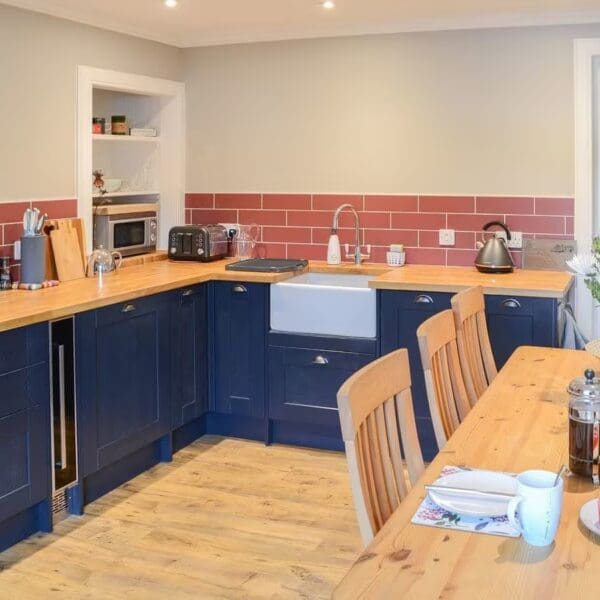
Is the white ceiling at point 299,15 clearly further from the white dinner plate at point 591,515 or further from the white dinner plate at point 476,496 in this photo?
the white dinner plate at point 591,515

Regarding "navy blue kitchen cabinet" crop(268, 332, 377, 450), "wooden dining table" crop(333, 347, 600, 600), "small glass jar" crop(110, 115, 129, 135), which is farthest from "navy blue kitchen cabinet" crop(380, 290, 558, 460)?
"wooden dining table" crop(333, 347, 600, 600)

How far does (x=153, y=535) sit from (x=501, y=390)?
5.20 ft

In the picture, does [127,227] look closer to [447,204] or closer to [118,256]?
[118,256]

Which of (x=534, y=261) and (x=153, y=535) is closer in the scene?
(x=153, y=535)

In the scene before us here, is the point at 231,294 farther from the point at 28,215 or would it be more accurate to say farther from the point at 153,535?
the point at 153,535

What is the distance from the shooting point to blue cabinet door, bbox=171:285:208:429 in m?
4.29

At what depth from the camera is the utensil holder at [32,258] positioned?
3865 millimetres

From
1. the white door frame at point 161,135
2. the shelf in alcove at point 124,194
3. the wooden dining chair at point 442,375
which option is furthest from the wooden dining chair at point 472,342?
the shelf in alcove at point 124,194

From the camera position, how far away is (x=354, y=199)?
4.93m

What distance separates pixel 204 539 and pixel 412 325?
144cm

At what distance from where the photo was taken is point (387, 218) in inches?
191

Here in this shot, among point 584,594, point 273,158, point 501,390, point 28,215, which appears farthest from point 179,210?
point 584,594

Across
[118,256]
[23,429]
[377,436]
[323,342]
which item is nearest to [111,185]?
[118,256]

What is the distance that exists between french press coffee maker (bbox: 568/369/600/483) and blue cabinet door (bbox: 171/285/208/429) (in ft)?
8.79
